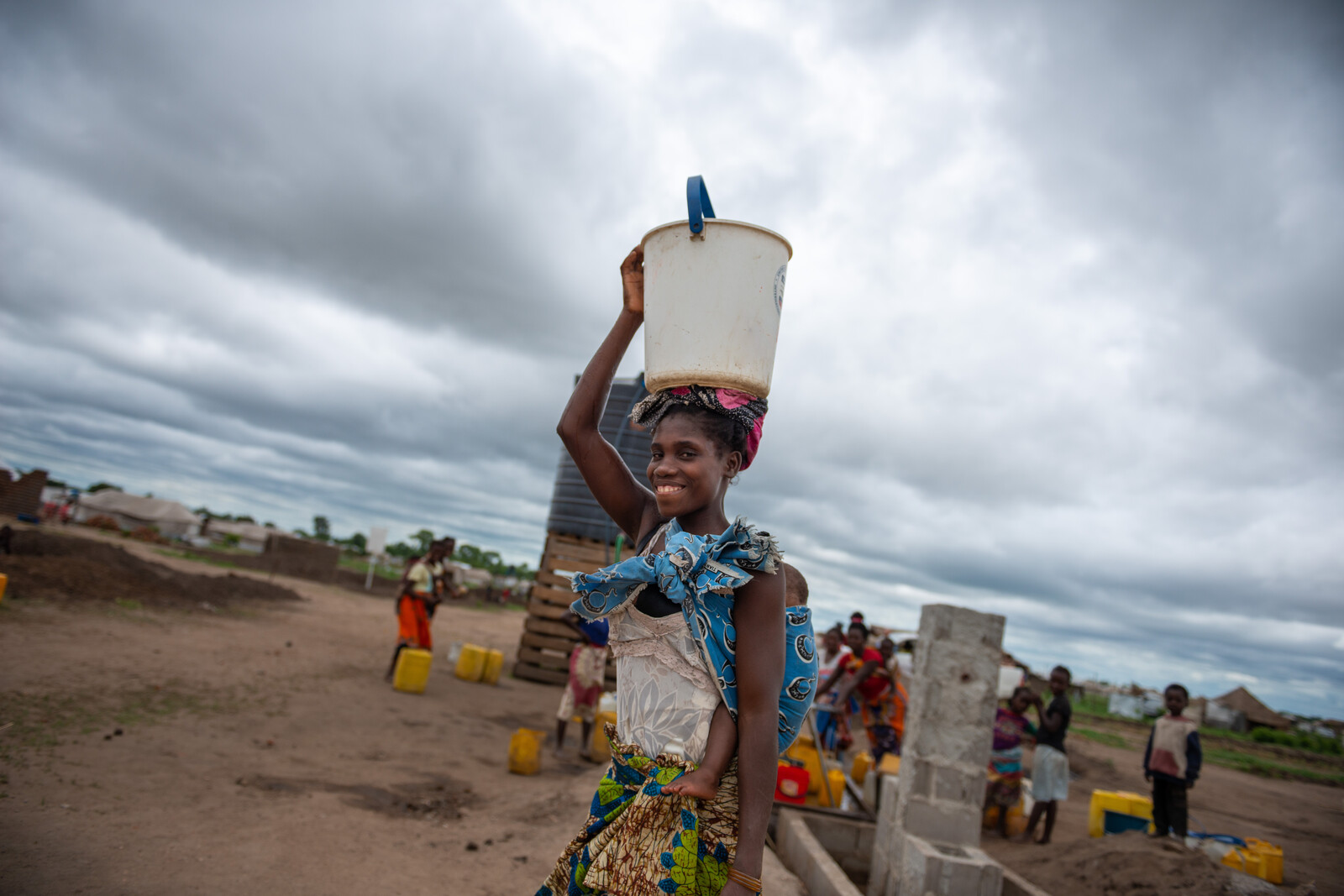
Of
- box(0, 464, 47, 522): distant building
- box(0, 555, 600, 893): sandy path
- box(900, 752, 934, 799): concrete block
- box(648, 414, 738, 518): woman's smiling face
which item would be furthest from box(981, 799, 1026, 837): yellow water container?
box(0, 464, 47, 522): distant building

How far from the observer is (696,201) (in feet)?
5.14

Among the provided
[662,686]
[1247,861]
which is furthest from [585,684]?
[662,686]

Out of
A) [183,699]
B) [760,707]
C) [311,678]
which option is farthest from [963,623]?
[311,678]

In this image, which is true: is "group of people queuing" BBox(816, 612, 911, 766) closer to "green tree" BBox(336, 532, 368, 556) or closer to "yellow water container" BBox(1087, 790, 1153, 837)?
"yellow water container" BBox(1087, 790, 1153, 837)

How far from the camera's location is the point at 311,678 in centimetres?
929

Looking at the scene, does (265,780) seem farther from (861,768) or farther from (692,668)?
(861,768)

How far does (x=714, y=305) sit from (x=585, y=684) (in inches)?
264

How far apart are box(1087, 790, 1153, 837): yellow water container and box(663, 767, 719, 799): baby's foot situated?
26.8 ft

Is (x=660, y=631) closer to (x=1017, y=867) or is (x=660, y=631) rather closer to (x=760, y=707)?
(x=760, y=707)

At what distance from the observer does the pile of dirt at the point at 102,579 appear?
1148cm

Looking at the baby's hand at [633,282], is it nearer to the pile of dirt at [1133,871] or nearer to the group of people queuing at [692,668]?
the group of people queuing at [692,668]

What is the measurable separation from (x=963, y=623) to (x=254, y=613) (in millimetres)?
15046

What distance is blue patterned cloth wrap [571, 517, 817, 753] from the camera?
137 cm

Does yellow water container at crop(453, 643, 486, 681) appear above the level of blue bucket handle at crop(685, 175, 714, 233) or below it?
below
